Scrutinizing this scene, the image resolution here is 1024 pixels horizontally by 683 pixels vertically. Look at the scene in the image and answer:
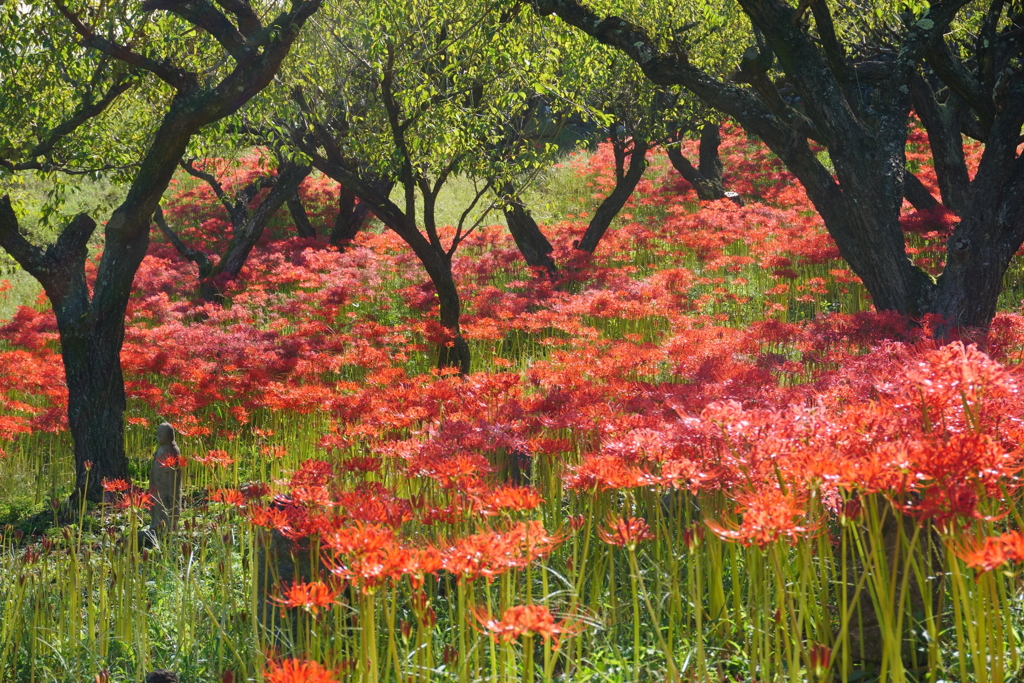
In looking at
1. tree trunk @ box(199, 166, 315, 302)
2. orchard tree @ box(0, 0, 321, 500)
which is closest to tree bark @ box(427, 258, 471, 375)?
orchard tree @ box(0, 0, 321, 500)

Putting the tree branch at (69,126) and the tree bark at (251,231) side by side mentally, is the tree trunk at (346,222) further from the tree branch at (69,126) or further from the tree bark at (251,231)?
the tree branch at (69,126)

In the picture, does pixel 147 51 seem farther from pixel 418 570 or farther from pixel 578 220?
pixel 578 220

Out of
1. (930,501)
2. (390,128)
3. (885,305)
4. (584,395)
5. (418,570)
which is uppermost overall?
(390,128)

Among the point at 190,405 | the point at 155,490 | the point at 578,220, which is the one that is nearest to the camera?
the point at 155,490

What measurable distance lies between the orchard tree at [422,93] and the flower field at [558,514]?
1572 mm

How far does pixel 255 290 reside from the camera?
1573 cm

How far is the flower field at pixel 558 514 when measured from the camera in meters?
2.44

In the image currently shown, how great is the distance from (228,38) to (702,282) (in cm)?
831

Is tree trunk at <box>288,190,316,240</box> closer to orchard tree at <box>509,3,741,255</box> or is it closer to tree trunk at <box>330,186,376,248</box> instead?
tree trunk at <box>330,186,376,248</box>

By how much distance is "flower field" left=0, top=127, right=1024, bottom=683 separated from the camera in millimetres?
2436

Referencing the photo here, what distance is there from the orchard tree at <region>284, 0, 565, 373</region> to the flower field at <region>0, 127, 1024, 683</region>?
61.9 inches

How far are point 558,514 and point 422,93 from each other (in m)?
5.84

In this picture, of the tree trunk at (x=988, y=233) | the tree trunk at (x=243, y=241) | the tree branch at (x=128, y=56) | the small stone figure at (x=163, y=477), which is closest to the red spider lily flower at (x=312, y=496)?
the small stone figure at (x=163, y=477)

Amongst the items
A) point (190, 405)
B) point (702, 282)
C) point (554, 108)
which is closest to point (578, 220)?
point (702, 282)
